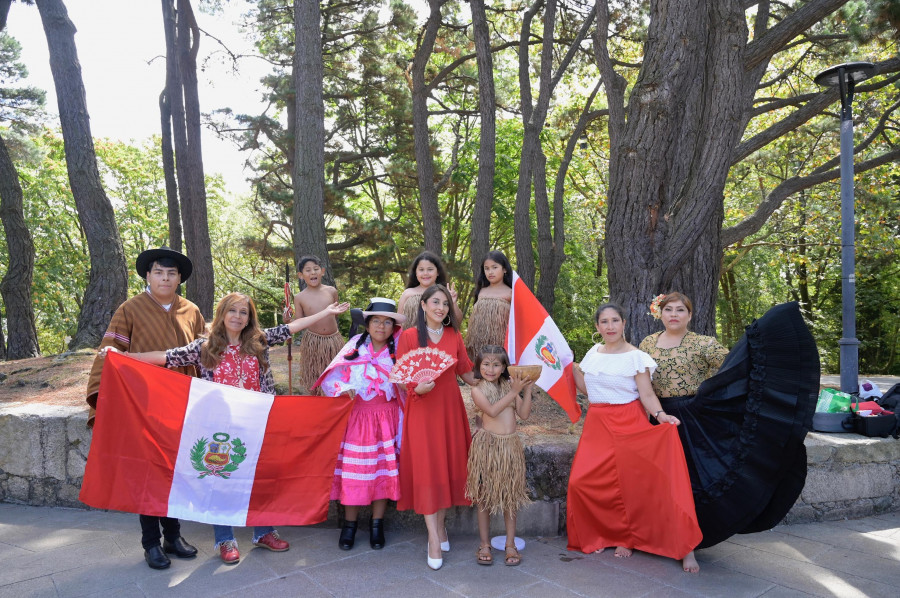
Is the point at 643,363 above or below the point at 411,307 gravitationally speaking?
below

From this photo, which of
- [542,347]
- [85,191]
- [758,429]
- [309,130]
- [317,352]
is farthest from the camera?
[85,191]

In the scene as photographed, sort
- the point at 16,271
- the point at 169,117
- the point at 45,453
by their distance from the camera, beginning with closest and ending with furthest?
the point at 45,453 < the point at 16,271 < the point at 169,117

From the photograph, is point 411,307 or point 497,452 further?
point 411,307

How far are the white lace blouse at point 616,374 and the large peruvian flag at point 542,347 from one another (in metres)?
0.26

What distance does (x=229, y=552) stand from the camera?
167 inches

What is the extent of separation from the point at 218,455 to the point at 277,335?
0.90 meters

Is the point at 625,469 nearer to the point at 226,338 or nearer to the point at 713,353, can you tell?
the point at 713,353

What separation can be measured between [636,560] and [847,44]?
11962 millimetres

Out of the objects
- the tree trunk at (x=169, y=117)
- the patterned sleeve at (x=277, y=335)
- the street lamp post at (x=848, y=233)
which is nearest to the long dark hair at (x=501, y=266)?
the patterned sleeve at (x=277, y=335)

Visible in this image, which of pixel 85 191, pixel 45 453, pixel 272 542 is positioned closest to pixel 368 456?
pixel 272 542

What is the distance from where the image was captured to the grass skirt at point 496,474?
4.17 m

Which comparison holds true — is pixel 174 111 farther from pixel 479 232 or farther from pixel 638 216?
pixel 638 216

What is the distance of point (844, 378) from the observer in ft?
22.7

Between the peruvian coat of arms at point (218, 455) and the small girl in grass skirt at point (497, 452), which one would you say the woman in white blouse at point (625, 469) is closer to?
the small girl in grass skirt at point (497, 452)
